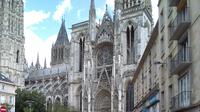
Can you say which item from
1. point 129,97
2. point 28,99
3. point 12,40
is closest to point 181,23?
point 129,97

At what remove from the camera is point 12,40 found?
98125 mm

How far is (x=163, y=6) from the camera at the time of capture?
25953 mm

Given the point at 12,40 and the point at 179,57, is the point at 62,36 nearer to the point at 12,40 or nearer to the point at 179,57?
the point at 12,40

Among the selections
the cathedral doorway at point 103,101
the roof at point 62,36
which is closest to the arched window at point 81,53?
the cathedral doorway at point 103,101

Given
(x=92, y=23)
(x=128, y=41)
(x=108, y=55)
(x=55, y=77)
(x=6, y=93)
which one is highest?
(x=92, y=23)

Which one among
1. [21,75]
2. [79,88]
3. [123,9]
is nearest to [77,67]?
[79,88]

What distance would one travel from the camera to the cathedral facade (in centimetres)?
7350

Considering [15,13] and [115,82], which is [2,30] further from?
[115,82]

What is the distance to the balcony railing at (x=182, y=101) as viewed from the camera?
17531mm

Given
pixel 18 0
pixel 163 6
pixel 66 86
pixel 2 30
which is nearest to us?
pixel 163 6

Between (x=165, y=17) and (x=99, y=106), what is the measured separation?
55.0 m

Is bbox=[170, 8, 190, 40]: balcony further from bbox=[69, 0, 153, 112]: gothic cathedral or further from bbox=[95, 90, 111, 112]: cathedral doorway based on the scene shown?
→ bbox=[95, 90, 111, 112]: cathedral doorway

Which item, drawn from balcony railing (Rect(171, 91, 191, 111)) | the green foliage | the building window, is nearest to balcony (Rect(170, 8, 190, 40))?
the building window

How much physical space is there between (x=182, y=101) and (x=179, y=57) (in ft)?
7.32
